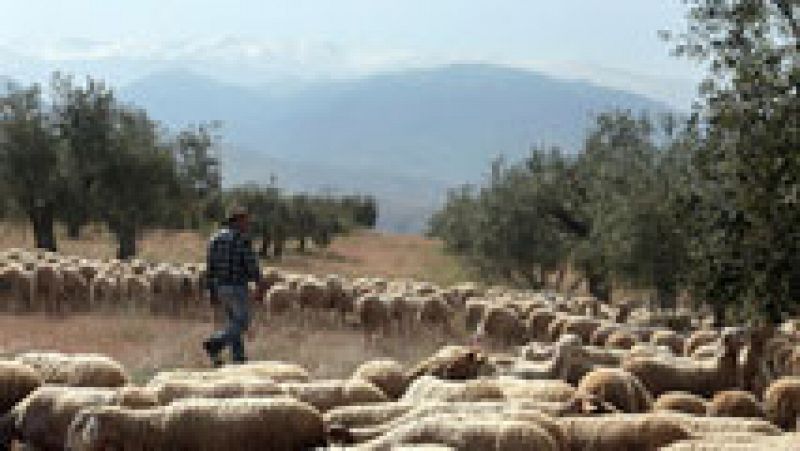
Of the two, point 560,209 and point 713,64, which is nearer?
point 713,64

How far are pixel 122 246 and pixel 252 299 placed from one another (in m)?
25.5

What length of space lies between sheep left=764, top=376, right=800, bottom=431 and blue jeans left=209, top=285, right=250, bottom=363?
7103 millimetres

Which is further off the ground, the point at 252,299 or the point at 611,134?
the point at 611,134

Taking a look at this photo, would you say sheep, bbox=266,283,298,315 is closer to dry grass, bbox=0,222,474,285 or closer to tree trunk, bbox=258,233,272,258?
dry grass, bbox=0,222,474,285

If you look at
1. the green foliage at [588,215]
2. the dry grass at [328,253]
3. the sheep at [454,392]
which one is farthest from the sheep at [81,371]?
the dry grass at [328,253]

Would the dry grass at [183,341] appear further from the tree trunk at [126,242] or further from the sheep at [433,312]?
the tree trunk at [126,242]

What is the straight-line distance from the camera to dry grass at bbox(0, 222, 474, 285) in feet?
201

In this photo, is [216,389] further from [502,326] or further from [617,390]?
[502,326]

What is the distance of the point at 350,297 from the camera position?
102 feet

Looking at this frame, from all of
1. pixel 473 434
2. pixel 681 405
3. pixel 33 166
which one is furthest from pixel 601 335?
pixel 33 166

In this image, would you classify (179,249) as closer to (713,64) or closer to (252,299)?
(252,299)

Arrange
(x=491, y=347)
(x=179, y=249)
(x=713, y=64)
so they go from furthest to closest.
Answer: (x=179, y=249) → (x=491, y=347) → (x=713, y=64)

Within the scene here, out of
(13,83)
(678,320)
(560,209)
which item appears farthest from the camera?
(13,83)

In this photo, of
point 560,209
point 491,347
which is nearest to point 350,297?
point 491,347
